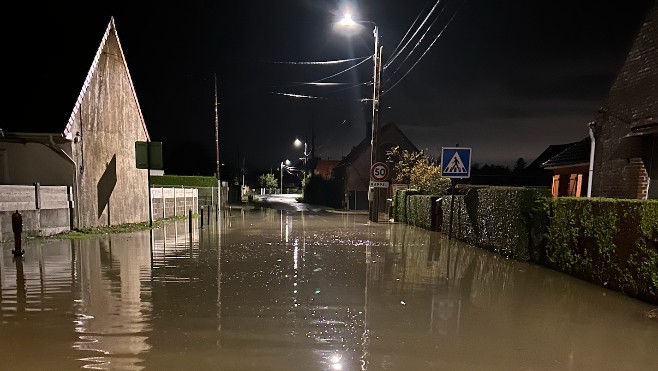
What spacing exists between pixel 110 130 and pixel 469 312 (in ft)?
48.3

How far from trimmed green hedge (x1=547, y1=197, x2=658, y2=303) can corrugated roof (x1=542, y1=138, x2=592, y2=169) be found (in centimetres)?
669

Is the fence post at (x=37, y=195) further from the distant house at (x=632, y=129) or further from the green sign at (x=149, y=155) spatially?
the distant house at (x=632, y=129)

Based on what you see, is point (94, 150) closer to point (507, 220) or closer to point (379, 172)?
point (379, 172)

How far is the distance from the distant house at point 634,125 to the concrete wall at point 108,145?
54.3 ft

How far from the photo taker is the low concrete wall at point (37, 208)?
1033 centimetres

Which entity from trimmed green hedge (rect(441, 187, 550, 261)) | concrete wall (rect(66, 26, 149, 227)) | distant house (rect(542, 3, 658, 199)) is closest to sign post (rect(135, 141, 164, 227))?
concrete wall (rect(66, 26, 149, 227))

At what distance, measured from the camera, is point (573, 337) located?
14.9 feet

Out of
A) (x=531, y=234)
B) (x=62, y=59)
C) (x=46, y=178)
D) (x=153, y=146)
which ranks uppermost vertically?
(x=62, y=59)

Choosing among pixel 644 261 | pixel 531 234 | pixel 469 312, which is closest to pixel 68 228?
pixel 469 312

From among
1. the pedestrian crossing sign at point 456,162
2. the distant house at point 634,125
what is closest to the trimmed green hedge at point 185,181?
the pedestrian crossing sign at point 456,162

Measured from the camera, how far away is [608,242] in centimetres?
641

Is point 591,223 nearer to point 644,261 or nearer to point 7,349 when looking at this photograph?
point 644,261

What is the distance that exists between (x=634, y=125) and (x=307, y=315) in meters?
9.75

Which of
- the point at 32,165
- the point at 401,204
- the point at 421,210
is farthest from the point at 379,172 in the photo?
the point at 32,165
